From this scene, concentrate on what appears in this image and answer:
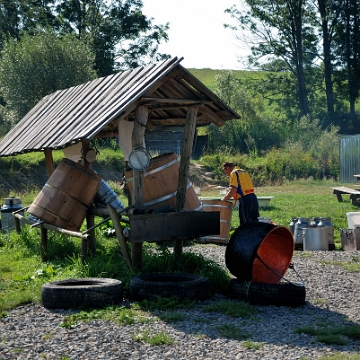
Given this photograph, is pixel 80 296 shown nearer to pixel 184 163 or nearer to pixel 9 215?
pixel 184 163

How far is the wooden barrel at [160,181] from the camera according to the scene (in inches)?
440

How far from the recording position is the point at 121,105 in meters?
9.91

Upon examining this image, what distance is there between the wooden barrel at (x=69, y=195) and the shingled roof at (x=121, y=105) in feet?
2.36

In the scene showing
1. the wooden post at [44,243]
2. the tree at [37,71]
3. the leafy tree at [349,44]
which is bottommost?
the wooden post at [44,243]

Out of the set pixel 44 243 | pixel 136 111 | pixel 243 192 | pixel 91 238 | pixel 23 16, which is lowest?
pixel 44 243

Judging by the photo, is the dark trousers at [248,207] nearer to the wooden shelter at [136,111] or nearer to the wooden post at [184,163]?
the wooden shelter at [136,111]

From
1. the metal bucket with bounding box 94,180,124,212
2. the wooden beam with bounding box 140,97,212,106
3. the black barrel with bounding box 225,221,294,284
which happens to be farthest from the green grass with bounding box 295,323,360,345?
the metal bucket with bounding box 94,180,124,212

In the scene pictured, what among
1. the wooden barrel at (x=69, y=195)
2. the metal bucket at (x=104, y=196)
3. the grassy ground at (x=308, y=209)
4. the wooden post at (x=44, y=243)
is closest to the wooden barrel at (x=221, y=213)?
the grassy ground at (x=308, y=209)

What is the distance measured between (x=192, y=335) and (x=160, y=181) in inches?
159

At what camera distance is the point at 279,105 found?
61906mm

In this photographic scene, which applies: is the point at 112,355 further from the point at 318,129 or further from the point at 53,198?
the point at 318,129

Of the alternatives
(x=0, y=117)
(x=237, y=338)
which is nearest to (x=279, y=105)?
(x=0, y=117)

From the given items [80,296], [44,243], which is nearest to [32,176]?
[44,243]

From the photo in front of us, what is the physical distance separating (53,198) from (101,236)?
94.6 inches
